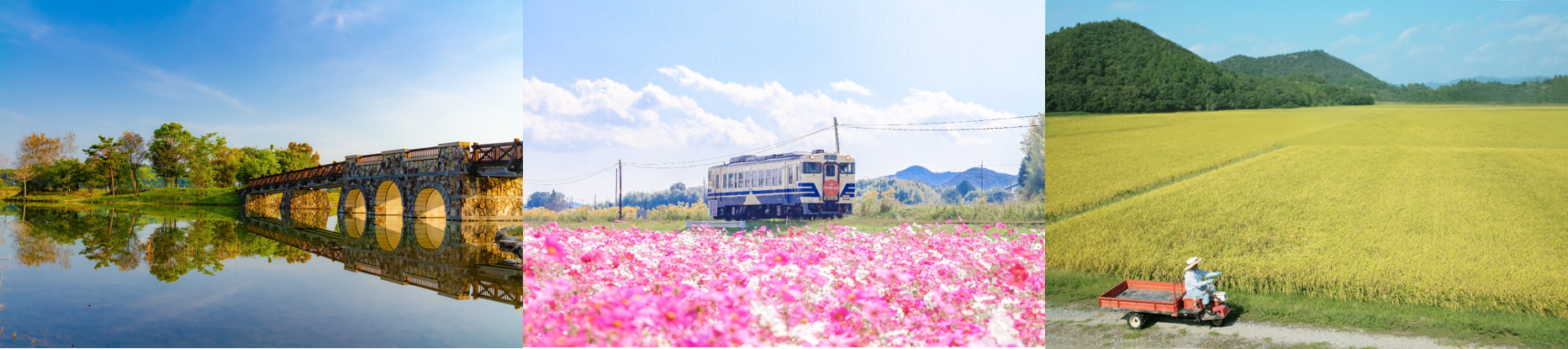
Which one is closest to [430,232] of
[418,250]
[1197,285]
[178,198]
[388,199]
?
[418,250]

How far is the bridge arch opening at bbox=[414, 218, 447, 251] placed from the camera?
9.73 metres

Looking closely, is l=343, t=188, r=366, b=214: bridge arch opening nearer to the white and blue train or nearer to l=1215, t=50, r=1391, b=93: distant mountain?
the white and blue train

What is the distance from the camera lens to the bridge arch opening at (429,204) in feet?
45.8

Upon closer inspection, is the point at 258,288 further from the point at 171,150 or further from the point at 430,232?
the point at 171,150

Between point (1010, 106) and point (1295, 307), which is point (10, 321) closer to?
point (1010, 106)

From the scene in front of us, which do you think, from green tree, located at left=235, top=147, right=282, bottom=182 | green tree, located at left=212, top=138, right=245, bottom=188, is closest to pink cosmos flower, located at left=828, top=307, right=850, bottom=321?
green tree, located at left=235, top=147, right=282, bottom=182

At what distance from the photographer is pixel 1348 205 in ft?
19.2

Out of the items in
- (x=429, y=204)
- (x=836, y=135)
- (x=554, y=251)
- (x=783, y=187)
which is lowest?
(x=429, y=204)

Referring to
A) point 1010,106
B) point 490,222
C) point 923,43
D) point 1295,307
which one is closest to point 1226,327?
point 1295,307

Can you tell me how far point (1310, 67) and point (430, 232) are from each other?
11.6 meters

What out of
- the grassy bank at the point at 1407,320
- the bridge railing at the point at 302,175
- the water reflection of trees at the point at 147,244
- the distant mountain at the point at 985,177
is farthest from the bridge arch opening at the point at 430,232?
the grassy bank at the point at 1407,320

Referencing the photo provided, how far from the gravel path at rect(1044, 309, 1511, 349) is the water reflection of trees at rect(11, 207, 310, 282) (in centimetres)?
818

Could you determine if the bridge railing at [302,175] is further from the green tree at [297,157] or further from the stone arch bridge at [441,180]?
the green tree at [297,157]

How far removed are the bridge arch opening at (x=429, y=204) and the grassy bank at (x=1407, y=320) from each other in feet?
42.6
